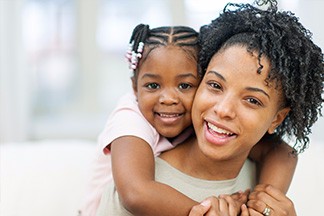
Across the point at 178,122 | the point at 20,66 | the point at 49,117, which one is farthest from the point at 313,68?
the point at 49,117

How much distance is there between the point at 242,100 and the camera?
1362 millimetres

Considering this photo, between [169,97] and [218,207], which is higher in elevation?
[169,97]

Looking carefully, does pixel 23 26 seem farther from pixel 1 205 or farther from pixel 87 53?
pixel 1 205

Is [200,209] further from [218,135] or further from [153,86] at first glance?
[153,86]

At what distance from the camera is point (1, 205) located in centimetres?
198

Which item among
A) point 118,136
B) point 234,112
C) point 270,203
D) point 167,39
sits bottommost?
point 270,203

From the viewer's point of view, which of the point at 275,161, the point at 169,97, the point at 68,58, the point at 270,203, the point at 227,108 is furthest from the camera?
the point at 68,58

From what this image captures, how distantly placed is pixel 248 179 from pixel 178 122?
29 cm

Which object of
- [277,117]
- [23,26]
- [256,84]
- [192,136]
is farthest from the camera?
[23,26]

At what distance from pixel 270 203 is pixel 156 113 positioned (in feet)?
1.32

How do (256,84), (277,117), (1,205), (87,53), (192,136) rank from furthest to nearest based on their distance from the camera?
(87,53) → (1,205) → (192,136) → (277,117) → (256,84)

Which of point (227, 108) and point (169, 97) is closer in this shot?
point (227, 108)

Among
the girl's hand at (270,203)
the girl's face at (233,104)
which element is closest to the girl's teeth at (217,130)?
the girl's face at (233,104)

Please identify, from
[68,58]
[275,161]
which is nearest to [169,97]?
[275,161]
